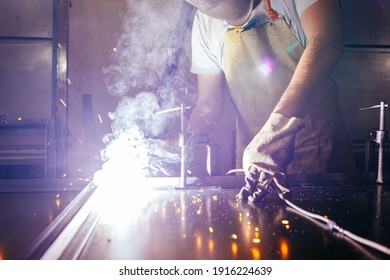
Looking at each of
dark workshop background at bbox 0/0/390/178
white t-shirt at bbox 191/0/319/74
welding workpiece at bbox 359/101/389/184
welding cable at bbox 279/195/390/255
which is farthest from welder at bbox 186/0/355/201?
welding cable at bbox 279/195/390/255

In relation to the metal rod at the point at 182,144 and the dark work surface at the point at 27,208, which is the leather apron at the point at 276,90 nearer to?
the metal rod at the point at 182,144

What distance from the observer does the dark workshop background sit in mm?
2676

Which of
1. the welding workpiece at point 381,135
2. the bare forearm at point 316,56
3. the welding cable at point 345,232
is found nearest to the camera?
the welding cable at point 345,232

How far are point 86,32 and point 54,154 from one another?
3.84 feet

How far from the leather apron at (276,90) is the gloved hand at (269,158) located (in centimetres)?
64

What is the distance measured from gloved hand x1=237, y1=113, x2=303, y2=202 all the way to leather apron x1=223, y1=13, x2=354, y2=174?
64 cm

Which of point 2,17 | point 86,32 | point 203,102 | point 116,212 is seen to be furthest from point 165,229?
point 2,17

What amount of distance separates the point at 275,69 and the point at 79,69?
1787 mm

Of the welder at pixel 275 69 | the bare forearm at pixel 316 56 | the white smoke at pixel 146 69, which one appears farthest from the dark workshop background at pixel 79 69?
the bare forearm at pixel 316 56

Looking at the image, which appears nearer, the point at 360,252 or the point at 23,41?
the point at 360,252

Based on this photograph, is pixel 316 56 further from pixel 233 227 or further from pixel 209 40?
pixel 233 227

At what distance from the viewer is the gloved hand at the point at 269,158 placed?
1.53m
